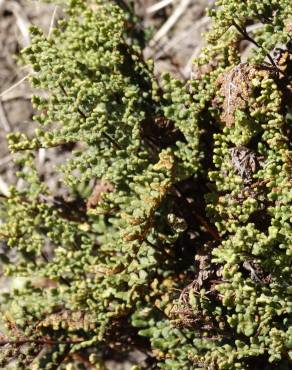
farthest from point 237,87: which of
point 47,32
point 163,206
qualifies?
point 47,32

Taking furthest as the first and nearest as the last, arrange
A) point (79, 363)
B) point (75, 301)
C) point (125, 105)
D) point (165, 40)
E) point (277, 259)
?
point (165, 40) → point (79, 363) → point (75, 301) → point (125, 105) → point (277, 259)

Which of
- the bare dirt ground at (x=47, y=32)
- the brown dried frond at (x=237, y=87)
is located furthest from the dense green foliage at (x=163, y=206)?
the bare dirt ground at (x=47, y=32)

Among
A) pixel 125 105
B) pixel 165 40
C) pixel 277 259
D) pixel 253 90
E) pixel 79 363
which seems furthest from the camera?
pixel 165 40

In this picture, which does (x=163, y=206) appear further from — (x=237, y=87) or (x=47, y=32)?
(x=47, y=32)

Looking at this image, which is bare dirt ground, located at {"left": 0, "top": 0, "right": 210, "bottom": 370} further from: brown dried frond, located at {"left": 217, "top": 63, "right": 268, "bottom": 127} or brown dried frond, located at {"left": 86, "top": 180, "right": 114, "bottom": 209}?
brown dried frond, located at {"left": 217, "top": 63, "right": 268, "bottom": 127}

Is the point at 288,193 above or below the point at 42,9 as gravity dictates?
below

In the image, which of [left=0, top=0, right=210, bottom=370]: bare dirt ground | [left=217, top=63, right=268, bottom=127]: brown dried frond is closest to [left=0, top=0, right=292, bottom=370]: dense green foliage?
[left=217, top=63, right=268, bottom=127]: brown dried frond

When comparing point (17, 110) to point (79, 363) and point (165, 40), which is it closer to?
point (165, 40)

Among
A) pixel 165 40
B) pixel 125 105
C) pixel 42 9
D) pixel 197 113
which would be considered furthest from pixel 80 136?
pixel 42 9
